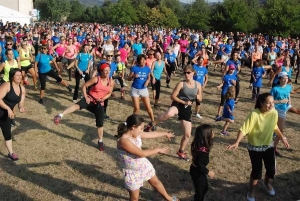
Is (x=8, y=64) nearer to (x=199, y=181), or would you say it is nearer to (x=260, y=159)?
(x=199, y=181)

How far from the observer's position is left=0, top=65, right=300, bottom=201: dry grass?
533cm

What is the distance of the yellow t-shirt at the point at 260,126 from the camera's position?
4723 millimetres

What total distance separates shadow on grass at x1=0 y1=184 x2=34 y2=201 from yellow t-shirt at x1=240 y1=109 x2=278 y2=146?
350cm

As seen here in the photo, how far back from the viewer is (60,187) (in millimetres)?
5457

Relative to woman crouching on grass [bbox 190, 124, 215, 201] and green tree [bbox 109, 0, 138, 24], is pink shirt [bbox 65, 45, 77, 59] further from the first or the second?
green tree [bbox 109, 0, 138, 24]

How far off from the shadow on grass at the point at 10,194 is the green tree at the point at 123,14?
55924 millimetres

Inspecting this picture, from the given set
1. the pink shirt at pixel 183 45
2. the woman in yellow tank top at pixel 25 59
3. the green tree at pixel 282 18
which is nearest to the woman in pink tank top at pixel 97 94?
the woman in yellow tank top at pixel 25 59

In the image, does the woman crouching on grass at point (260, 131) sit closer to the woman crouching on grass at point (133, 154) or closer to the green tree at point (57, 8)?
the woman crouching on grass at point (133, 154)

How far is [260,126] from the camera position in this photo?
475 cm

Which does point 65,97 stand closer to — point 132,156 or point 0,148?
point 0,148


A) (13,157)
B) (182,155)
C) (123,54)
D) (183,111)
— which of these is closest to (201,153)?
(183,111)

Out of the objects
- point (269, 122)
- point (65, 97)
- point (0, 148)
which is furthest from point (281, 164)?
point (65, 97)

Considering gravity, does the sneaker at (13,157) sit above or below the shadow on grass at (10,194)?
above

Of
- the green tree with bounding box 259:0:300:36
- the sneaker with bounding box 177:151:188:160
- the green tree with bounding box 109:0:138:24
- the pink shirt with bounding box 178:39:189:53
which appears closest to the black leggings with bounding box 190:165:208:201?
the sneaker with bounding box 177:151:188:160
